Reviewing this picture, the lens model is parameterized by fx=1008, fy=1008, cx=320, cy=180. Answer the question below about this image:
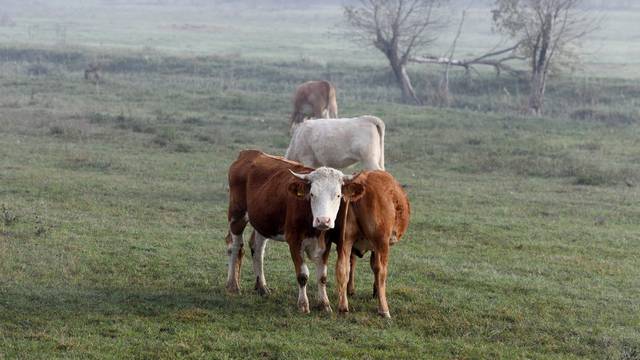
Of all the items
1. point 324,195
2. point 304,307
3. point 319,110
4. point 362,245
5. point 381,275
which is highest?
point 324,195

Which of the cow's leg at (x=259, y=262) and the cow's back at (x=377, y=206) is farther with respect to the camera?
the cow's leg at (x=259, y=262)

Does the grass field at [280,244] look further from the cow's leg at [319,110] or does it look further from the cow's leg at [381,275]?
the cow's leg at [319,110]

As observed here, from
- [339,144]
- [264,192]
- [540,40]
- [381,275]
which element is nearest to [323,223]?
[381,275]

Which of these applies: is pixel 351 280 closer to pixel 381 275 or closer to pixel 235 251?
pixel 381 275

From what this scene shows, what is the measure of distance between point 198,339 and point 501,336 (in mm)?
2557

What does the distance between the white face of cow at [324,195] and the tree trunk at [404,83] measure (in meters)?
24.2

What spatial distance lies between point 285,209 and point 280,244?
3.30 meters

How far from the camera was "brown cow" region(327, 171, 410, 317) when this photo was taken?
29.5ft

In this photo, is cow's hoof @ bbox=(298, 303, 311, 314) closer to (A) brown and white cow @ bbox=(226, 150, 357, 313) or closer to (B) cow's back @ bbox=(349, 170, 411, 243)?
(A) brown and white cow @ bbox=(226, 150, 357, 313)

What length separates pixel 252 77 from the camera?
3719 centimetres

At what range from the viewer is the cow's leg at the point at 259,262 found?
987cm

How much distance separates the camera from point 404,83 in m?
33.8

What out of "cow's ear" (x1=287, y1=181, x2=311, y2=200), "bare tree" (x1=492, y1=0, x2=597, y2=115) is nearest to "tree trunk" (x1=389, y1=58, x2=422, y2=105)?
"bare tree" (x1=492, y1=0, x2=597, y2=115)

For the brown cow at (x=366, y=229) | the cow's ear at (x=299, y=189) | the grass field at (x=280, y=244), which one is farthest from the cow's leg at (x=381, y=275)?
the cow's ear at (x=299, y=189)
